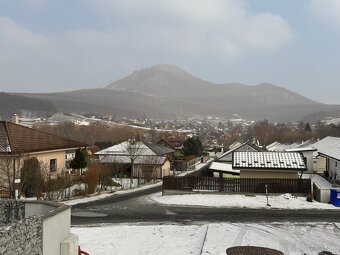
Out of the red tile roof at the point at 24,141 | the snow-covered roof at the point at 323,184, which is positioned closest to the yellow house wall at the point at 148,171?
the red tile roof at the point at 24,141

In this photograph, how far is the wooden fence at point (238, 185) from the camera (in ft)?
81.6

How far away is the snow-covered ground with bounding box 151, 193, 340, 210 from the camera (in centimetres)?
2154

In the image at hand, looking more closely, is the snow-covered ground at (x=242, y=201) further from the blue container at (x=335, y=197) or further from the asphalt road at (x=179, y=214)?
the asphalt road at (x=179, y=214)

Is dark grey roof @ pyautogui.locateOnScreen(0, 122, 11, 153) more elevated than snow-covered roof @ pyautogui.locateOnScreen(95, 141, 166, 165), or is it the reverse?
dark grey roof @ pyautogui.locateOnScreen(0, 122, 11, 153)

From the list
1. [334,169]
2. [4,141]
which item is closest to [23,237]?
[4,141]

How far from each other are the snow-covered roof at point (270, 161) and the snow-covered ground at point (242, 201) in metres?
3.72

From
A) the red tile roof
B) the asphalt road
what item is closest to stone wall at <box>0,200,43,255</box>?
the asphalt road

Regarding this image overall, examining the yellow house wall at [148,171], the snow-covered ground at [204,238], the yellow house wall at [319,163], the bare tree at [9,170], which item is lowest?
the yellow house wall at [148,171]

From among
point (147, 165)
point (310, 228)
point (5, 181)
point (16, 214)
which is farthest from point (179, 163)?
point (16, 214)

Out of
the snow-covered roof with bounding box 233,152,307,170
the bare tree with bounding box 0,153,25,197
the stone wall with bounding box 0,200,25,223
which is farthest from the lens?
the snow-covered roof with bounding box 233,152,307,170

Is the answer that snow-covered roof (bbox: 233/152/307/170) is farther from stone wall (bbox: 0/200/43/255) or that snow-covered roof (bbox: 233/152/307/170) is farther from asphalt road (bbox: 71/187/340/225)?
stone wall (bbox: 0/200/43/255)

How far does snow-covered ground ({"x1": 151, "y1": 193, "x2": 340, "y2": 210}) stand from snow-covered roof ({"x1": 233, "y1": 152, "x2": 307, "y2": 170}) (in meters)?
3.72

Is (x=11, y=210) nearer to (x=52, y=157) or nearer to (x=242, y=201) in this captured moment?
(x=242, y=201)

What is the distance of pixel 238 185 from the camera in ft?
84.0
